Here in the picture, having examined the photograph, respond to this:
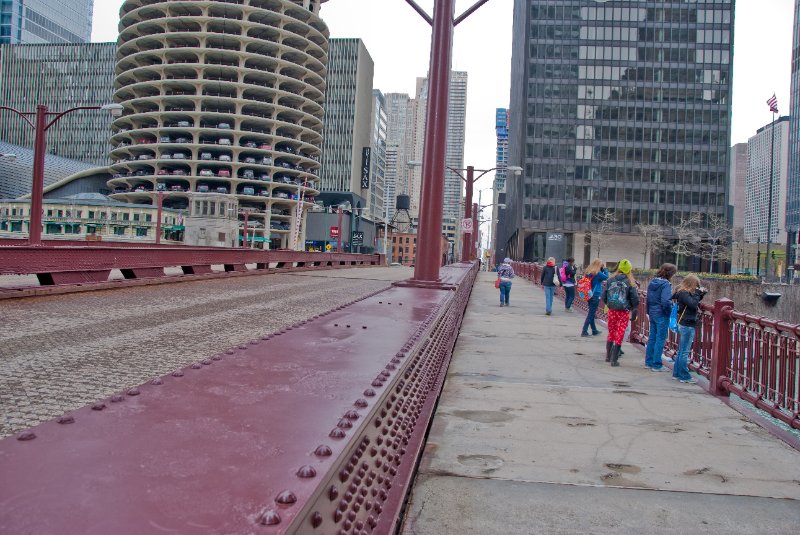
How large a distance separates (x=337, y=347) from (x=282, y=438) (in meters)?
2.00

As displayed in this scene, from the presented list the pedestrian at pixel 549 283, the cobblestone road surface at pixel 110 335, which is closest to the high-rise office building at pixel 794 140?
the pedestrian at pixel 549 283

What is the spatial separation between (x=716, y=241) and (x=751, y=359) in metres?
87.9

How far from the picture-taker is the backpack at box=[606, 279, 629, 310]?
30.5 feet

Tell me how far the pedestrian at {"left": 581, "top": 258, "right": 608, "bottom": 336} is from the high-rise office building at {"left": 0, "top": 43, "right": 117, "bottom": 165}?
13586 centimetres

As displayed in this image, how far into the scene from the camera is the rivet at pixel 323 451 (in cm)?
207

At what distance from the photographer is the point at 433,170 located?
11125mm

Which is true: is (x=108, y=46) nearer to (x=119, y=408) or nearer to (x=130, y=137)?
(x=130, y=137)

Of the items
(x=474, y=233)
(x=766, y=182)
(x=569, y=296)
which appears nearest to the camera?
(x=569, y=296)

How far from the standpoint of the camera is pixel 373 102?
15250 cm

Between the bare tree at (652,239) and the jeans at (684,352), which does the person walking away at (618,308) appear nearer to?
the jeans at (684,352)

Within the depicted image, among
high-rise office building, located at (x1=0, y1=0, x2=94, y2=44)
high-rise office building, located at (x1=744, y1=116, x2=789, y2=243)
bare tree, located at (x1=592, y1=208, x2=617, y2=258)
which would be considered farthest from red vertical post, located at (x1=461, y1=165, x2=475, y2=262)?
high-rise office building, located at (x1=0, y1=0, x2=94, y2=44)

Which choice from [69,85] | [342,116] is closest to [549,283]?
[342,116]

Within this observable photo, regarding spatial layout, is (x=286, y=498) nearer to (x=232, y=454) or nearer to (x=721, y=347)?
(x=232, y=454)

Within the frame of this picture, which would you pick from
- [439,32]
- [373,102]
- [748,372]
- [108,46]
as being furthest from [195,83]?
[748,372]
